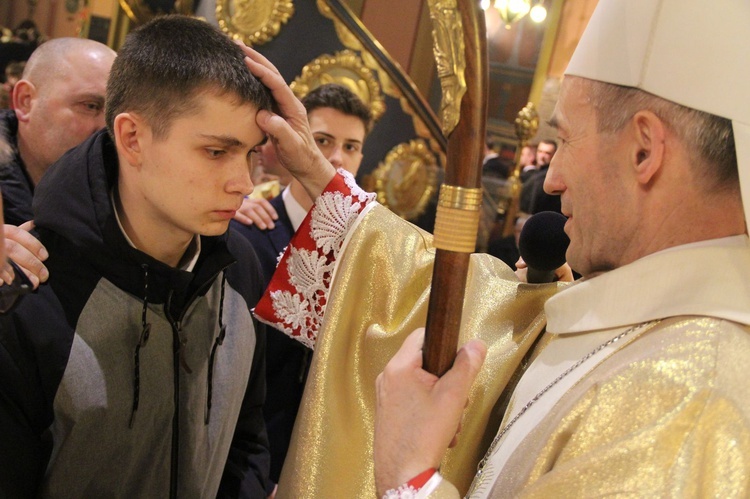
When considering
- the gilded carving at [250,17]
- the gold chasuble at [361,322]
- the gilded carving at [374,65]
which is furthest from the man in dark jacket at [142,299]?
the gilded carving at [374,65]

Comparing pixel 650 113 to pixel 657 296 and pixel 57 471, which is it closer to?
pixel 657 296

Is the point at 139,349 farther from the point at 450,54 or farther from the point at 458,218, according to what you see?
the point at 450,54

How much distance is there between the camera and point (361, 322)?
1.83 m

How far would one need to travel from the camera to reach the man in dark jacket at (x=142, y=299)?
5.17 ft

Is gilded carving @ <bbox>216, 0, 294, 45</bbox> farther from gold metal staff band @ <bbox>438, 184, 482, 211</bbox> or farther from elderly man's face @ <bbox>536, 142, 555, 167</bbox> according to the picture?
gold metal staff band @ <bbox>438, 184, 482, 211</bbox>

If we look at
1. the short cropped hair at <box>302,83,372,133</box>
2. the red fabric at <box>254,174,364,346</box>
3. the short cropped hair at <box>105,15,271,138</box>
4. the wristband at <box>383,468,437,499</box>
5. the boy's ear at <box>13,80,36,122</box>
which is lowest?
the wristband at <box>383,468,437,499</box>

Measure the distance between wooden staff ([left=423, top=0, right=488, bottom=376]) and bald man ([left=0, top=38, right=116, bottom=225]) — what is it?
185 centimetres

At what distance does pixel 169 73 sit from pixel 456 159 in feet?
2.91

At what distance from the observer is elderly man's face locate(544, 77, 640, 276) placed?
4.50 feet

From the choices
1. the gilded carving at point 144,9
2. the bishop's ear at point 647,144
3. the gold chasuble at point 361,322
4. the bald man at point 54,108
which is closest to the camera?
the bishop's ear at point 647,144

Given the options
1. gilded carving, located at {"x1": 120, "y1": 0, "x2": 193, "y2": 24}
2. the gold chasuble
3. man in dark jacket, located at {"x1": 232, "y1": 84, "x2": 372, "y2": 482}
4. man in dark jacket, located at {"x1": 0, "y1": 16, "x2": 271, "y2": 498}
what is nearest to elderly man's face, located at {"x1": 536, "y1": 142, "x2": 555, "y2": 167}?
gilded carving, located at {"x1": 120, "y1": 0, "x2": 193, "y2": 24}

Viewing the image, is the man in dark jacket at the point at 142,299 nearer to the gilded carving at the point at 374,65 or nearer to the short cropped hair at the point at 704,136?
the short cropped hair at the point at 704,136

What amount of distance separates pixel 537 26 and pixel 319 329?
32.7ft

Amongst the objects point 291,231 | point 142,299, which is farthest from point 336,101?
point 142,299
